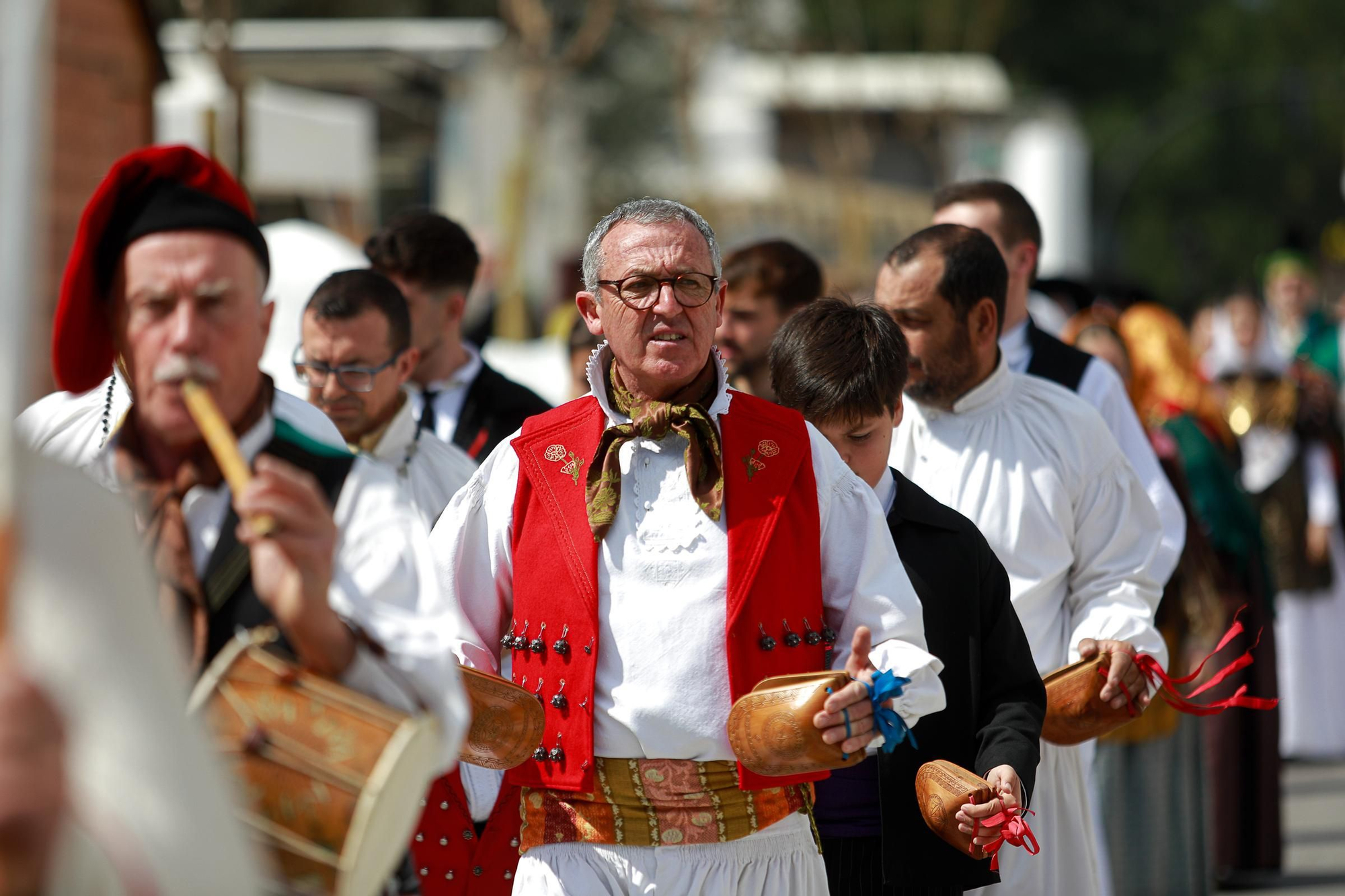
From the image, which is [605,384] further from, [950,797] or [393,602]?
[393,602]

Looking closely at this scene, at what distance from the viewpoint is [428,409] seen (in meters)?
5.60

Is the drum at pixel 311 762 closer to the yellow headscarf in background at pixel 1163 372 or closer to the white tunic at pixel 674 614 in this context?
the white tunic at pixel 674 614

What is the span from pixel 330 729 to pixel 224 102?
9.13m

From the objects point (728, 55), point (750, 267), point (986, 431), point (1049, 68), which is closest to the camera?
point (986, 431)

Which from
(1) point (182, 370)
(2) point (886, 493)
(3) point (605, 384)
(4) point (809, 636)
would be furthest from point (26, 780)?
(2) point (886, 493)

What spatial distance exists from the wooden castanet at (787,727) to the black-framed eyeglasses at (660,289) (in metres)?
0.76

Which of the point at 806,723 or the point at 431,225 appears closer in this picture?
the point at 806,723

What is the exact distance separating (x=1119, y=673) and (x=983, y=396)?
813 millimetres

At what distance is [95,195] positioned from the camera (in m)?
2.57

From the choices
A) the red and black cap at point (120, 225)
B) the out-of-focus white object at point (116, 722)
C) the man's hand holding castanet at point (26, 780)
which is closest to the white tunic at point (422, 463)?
the red and black cap at point (120, 225)

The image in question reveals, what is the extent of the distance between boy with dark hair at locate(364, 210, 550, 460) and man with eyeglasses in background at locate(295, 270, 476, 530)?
0.61 meters

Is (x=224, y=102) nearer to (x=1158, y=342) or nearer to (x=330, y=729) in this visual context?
(x=1158, y=342)

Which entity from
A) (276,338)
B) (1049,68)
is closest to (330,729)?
(276,338)

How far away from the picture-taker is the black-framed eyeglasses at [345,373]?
478cm
